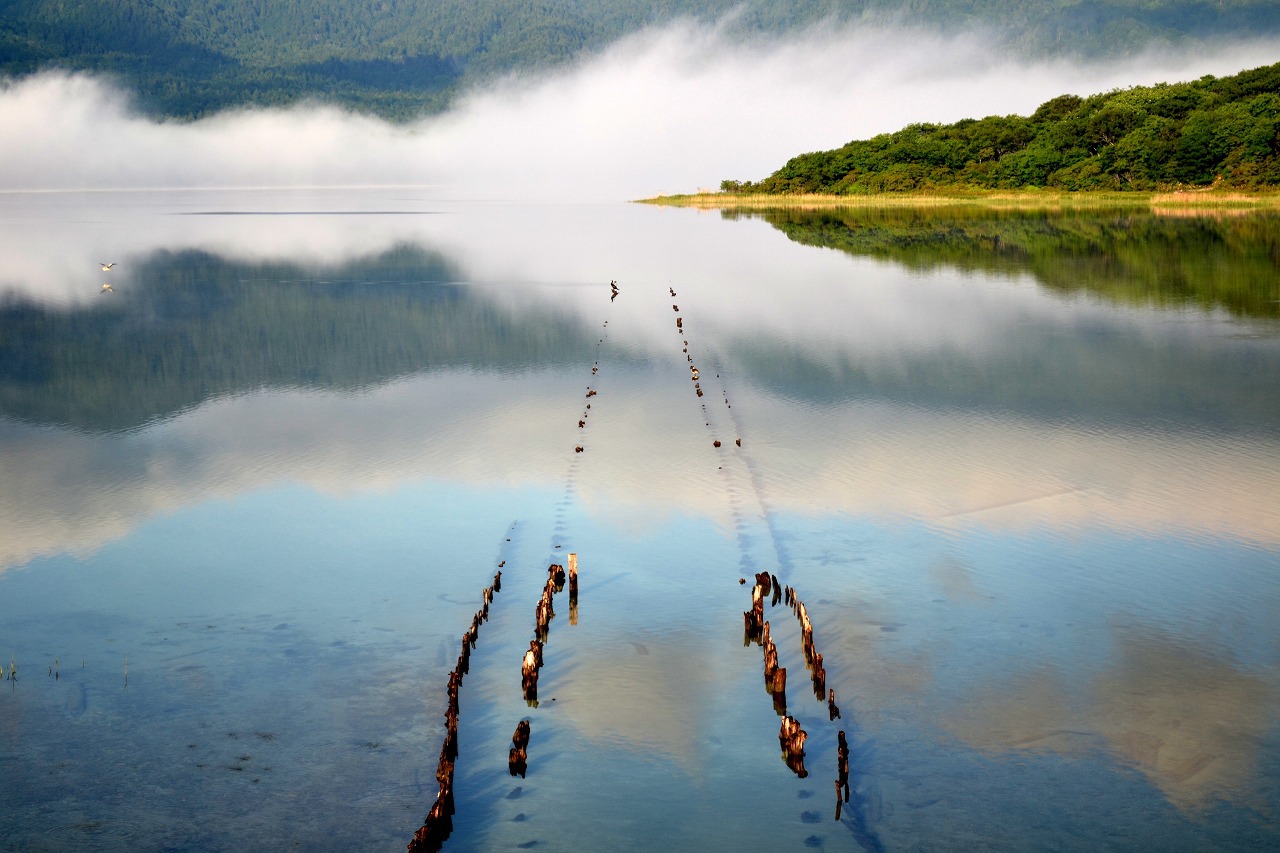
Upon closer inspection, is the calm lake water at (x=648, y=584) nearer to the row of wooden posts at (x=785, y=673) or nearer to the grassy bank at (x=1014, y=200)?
the row of wooden posts at (x=785, y=673)

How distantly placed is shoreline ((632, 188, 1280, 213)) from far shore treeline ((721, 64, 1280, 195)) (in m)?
3.61

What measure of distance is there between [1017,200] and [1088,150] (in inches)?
695

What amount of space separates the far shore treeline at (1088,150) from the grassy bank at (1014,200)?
11.6 ft

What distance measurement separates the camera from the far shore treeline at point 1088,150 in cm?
12900

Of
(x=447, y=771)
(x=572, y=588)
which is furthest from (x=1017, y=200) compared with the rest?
(x=447, y=771)

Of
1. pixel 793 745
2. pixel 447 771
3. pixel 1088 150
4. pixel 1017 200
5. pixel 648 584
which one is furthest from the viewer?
pixel 1088 150

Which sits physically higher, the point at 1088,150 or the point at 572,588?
the point at 1088,150

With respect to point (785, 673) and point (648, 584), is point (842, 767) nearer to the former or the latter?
point (785, 673)

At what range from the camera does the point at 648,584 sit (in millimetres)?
16266

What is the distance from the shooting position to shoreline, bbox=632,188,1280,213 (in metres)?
115

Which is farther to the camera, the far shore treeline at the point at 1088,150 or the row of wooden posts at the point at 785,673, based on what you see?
the far shore treeline at the point at 1088,150

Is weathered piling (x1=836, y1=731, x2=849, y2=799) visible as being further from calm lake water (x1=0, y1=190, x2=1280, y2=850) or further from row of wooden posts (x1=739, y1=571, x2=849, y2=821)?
calm lake water (x1=0, y1=190, x2=1280, y2=850)

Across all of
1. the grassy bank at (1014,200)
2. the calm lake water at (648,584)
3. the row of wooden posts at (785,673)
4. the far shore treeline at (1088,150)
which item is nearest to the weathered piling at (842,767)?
the row of wooden posts at (785,673)

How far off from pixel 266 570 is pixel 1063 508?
495 inches
